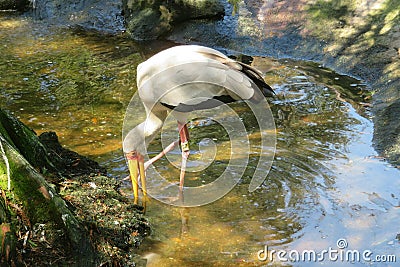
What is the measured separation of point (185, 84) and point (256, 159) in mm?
903

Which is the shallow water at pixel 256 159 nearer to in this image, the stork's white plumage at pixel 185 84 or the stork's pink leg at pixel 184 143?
the stork's pink leg at pixel 184 143

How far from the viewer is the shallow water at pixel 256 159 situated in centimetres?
389

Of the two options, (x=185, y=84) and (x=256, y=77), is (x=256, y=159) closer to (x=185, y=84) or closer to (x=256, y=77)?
(x=256, y=77)

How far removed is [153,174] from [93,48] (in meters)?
4.46

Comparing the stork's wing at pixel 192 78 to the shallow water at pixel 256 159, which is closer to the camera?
the shallow water at pixel 256 159

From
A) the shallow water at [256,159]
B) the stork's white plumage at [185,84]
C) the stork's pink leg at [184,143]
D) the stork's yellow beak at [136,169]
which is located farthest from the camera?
the stork's pink leg at [184,143]

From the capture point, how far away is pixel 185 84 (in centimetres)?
505

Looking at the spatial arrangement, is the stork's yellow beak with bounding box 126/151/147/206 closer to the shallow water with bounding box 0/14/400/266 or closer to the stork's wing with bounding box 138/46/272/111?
the shallow water with bounding box 0/14/400/266

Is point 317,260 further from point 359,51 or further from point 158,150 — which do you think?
point 359,51

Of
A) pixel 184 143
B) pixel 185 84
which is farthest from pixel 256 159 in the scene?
pixel 185 84

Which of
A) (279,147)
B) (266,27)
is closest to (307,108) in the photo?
(279,147)

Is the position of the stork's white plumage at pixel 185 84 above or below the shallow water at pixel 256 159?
above

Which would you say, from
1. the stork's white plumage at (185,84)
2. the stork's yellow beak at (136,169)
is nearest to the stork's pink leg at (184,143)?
the stork's white plumage at (185,84)

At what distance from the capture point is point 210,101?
5227 millimetres
